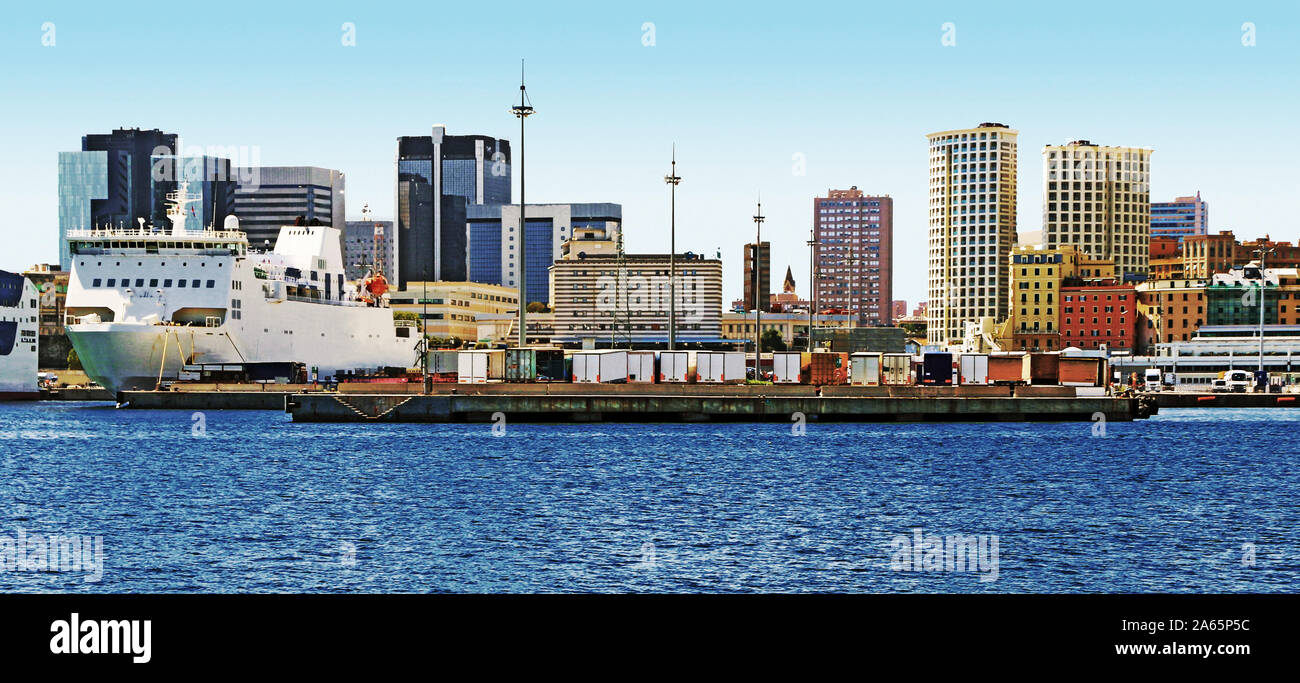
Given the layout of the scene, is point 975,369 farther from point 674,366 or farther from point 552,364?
point 552,364

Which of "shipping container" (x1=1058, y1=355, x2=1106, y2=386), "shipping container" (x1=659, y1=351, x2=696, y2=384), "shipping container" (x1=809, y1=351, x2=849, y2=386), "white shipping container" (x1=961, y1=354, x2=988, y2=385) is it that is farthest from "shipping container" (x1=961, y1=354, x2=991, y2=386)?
"shipping container" (x1=659, y1=351, x2=696, y2=384)

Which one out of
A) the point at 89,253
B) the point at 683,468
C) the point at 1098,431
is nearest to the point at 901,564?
the point at 683,468

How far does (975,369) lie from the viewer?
3750 inches

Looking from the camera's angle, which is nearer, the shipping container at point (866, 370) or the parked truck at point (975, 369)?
the shipping container at point (866, 370)

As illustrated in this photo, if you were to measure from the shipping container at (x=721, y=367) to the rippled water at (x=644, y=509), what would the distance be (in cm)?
2137

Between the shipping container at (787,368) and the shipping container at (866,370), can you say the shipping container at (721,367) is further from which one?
the shipping container at (866,370)

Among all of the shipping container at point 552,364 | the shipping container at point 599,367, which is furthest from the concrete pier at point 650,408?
the shipping container at point 552,364

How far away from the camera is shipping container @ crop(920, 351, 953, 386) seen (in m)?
96.2

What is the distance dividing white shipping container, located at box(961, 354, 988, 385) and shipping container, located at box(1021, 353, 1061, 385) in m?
3.09

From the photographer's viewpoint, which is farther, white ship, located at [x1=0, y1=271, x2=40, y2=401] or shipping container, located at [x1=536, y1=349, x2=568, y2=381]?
white ship, located at [x1=0, y1=271, x2=40, y2=401]

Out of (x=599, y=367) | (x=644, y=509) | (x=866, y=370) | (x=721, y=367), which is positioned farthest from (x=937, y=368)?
(x=644, y=509)

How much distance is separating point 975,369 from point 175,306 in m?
61.9

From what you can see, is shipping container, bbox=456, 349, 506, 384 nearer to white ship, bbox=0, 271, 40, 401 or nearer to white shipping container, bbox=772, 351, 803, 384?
white shipping container, bbox=772, 351, 803, 384

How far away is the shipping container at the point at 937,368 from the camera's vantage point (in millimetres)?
96188
